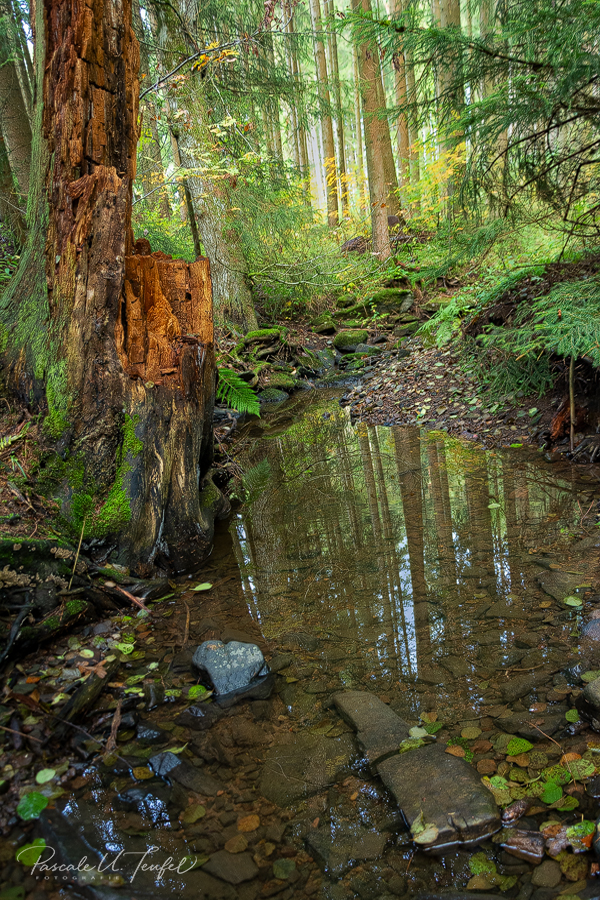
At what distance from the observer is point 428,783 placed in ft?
6.80

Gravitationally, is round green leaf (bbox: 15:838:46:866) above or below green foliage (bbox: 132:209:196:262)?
below

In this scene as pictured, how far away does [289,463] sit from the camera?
6742 mm

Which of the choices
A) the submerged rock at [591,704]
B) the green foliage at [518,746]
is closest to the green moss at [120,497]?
the green foliage at [518,746]

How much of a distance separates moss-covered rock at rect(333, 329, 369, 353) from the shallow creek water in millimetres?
7869

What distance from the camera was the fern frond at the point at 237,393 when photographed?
6.32 meters

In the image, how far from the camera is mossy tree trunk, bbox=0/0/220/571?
3797mm

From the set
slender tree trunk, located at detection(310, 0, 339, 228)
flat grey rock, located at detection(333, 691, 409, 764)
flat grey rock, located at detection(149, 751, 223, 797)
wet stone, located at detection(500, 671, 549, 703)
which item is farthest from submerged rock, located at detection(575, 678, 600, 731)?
slender tree trunk, located at detection(310, 0, 339, 228)

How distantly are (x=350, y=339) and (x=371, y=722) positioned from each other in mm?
11097

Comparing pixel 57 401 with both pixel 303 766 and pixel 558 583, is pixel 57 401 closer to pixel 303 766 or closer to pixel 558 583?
pixel 303 766

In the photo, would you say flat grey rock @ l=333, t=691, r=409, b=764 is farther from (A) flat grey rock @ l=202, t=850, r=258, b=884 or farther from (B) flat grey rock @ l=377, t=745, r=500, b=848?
(A) flat grey rock @ l=202, t=850, r=258, b=884

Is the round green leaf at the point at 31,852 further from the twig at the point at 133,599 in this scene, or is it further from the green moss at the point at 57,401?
the green moss at the point at 57,401

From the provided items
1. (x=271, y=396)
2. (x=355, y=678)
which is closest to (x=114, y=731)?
(x=355, y=678)

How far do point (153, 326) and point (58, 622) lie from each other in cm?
239

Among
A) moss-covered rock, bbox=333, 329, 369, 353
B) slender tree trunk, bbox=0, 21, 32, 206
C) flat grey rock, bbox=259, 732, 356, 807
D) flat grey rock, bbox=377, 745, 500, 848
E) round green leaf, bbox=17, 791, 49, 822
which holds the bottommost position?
flat grey rock, bbox=259, 732, 356, 807
